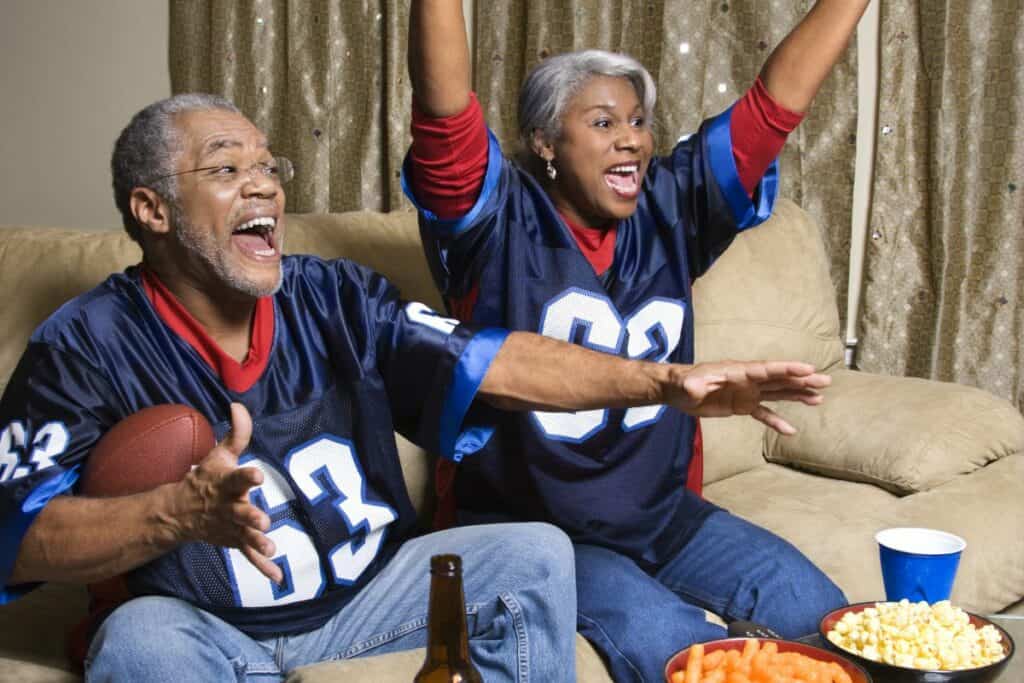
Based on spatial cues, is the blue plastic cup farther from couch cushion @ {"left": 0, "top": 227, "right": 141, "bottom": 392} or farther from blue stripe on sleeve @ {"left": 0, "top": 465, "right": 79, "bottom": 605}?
couch cushion @ {"left": 0, "top": 227, "right": 141, "bottom": 392}

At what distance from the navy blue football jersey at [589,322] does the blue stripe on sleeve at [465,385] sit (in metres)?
0.18

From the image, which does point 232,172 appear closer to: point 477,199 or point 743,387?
point 477,199

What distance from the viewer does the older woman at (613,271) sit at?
176cm

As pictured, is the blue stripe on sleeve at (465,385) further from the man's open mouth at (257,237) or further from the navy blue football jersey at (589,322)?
the man's open mouth at (257,237)

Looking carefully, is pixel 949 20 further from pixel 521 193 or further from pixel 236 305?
pixel 236 305

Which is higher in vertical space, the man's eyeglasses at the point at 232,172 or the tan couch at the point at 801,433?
the man's eyeglasses at the point at 232,172

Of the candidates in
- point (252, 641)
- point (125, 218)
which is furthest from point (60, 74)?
point (252, 641)

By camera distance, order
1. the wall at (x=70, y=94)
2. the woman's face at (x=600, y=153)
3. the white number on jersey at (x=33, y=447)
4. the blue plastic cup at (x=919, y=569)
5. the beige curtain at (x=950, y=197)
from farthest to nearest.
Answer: the wall at (x=70, y=94) → the beige curtain at (x=950, y=197) → the woman's face at (x=600, y=153) → the blue plastic cup at (x=919, y=569) → the white number on jersey at (x=33, y=447)

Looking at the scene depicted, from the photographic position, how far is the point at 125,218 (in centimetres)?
171

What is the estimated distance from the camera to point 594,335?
75.3 inches

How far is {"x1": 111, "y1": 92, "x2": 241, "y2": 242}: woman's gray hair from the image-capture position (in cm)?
165

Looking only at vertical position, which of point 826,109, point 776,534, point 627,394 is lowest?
point 776,534

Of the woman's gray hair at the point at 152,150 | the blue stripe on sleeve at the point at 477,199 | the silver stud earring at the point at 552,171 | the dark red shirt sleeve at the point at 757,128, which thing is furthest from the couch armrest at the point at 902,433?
the woman's gray hair at the point at 152,150

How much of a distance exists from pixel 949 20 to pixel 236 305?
1.90 m
